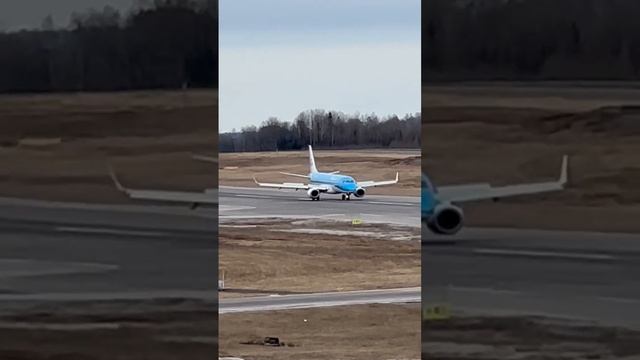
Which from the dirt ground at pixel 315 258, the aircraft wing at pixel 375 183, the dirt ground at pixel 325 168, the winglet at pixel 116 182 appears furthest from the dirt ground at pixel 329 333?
the aircraft wing at pixel 375 183

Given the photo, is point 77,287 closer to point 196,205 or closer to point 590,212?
point 196,205

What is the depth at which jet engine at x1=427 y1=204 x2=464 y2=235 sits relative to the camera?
256 centimetres

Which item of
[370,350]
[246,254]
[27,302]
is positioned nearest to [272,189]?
[246,254]

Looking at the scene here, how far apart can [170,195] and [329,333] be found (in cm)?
668

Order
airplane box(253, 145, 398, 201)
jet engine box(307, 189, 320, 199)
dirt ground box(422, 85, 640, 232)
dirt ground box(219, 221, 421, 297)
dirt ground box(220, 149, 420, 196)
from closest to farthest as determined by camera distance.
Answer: dirt ground box(422, 85, 640, 232) → dirt ground box(219, 221, 421, 297) → dirt ground box(220, 149, 420, 196) → airplane box(253, 145, 398, 201) → jet engine box(307, 189, 320, 199)

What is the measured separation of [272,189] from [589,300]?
22082mm

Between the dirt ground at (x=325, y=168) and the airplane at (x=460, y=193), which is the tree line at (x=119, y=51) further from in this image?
the dirt ground at (x=325, y=168)

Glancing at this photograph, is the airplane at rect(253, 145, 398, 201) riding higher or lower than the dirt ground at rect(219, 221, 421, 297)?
higher

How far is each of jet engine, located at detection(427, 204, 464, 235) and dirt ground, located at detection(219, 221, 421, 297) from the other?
9165mm

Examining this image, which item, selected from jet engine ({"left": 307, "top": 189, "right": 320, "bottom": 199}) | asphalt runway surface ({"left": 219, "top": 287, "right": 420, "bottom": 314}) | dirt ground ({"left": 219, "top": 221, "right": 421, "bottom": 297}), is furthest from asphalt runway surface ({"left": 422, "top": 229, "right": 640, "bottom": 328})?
jet engine ({"left": 307, "top": 189, "right": 320, "bottom": 199})

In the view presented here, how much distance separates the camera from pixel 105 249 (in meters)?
2.67

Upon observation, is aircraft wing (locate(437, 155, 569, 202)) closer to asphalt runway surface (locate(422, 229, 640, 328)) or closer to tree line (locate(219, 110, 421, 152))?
asphalt runway surface (locate(422, 229, 640, 328))

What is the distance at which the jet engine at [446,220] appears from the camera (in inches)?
101

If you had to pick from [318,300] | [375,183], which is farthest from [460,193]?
[375,183]
